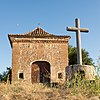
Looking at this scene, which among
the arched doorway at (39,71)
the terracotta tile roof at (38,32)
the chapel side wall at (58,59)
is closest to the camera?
the arched doorway at (39,71)

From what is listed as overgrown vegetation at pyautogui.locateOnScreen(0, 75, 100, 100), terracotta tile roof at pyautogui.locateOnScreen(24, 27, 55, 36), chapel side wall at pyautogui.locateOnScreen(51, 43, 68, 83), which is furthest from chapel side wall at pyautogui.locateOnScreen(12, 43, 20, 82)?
overgrown vegetation at pyautogui.locateOnScreen(0, 75, 100, 100)

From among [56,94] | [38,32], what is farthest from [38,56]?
[56,94]

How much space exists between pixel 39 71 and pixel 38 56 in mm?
1446

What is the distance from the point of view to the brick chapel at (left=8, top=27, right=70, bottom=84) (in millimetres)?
21188

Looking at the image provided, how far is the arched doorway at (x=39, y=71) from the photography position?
21.2 meters

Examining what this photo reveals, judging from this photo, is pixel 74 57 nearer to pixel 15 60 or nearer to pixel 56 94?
pixel 15 60

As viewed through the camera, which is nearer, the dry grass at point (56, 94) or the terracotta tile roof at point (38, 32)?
the dry grass at point (56, 94)

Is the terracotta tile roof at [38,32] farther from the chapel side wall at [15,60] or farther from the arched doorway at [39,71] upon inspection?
the arched doorway at [39,71]

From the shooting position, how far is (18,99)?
19.1 ft

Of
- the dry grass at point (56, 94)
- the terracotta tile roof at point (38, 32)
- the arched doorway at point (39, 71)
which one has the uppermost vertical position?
the terracotta tile roof at point (38, 32)

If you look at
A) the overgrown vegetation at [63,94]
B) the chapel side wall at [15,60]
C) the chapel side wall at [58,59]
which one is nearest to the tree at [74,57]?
the chapel side wall at [58,59]

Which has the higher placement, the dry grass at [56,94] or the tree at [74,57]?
the tree at [74,57]

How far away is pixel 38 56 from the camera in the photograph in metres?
21.8

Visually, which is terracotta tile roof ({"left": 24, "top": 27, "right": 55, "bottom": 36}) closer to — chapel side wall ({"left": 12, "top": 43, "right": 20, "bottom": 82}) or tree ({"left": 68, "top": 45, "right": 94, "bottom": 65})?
chapel side wall ({"left": 12, "top": 43, "right": 20, "bottom": 82})
